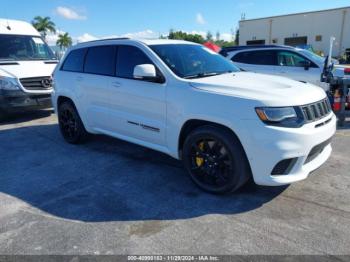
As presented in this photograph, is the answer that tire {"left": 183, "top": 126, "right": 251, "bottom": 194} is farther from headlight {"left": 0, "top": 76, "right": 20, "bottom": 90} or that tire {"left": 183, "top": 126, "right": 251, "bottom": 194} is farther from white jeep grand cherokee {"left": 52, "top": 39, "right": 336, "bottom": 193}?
headlight {"left": 0, "top": 76, "right": 20, "bottom": 90}

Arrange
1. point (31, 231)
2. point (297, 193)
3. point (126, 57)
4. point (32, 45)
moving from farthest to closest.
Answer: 1. point (32, 45)
2. point (126, 57)
3. point (297, 193)
4. point (31, 231)

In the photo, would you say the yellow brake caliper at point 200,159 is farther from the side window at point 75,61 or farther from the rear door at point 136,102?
the side window at point 75,61

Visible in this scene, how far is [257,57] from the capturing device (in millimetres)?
9406

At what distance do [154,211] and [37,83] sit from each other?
20.1 feet

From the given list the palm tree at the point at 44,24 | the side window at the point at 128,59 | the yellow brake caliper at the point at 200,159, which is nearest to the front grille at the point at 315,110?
the yellow brake caliper at the point at 200,159

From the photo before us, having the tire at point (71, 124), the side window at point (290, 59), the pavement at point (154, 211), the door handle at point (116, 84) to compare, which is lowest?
the pavement at point (154, 211)

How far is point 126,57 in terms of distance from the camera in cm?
469

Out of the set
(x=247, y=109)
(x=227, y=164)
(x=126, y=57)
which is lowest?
(x=227, y=164)

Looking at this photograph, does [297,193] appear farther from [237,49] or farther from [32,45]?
[32,45]

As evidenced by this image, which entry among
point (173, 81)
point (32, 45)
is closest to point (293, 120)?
point (173, 81)

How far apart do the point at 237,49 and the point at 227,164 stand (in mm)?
6968

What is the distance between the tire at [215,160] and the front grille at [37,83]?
5.77 m

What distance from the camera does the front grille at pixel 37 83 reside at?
7.97 meters

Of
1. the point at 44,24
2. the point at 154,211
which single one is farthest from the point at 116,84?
the point at 44,24
